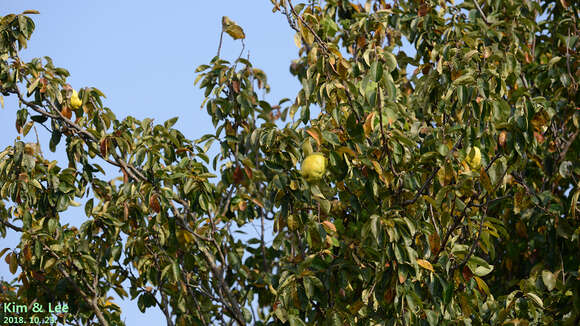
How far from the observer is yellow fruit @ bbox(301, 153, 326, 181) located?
3.31 m

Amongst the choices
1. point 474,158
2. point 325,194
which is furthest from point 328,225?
point 474,158

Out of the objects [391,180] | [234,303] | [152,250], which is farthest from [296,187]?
[152,250]

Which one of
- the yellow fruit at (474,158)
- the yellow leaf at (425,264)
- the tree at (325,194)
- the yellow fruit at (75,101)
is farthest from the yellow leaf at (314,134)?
the yellow fruit at (75,101)

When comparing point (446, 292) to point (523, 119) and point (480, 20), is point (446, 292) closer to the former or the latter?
point (523, 119)

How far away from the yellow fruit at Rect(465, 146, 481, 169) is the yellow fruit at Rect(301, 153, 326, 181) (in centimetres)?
88

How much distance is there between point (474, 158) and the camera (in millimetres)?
3732

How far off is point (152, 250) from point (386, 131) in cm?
169

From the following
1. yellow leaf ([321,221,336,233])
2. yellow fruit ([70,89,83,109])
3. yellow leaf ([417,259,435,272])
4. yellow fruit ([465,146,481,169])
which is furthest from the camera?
yellow fruit ([70,89,83,109])

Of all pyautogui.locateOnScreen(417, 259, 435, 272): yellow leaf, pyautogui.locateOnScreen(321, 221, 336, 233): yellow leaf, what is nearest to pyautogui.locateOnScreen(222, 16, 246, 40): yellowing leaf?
pyautogui.locateOnScreen(321, 221, 336, 233): yellow leaf

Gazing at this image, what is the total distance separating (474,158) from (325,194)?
2.75 ft

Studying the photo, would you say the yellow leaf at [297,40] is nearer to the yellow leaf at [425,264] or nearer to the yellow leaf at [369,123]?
the yellow leaf at [369,123]

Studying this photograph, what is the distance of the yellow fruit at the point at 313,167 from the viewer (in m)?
3.31

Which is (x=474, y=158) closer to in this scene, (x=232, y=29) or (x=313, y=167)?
(x=313, y=167)

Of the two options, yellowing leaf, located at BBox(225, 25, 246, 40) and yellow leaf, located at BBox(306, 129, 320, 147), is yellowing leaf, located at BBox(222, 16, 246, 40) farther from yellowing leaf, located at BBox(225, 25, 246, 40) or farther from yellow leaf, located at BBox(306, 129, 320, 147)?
yellow leaf, located at BBox(306, 129, 320, 147)
